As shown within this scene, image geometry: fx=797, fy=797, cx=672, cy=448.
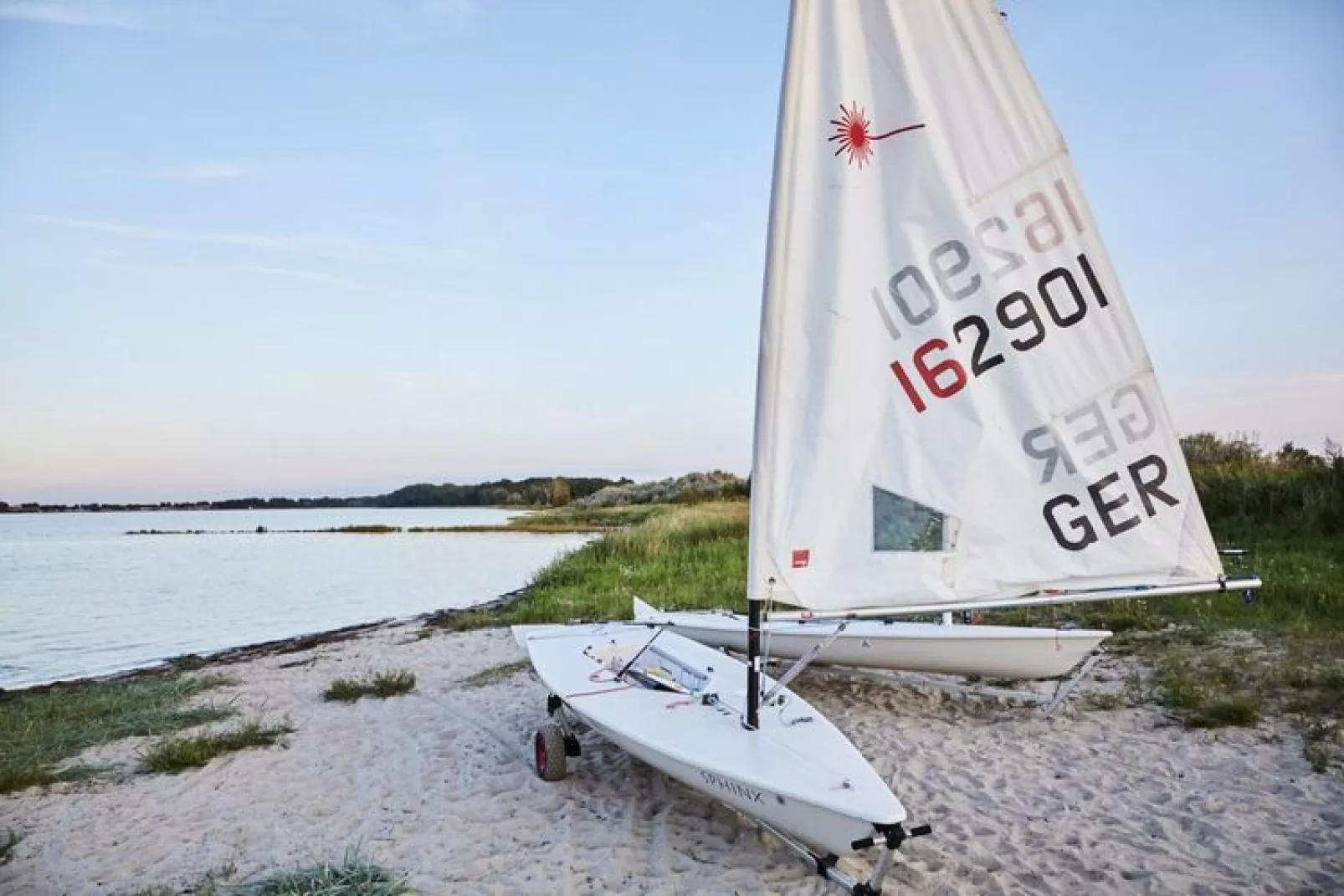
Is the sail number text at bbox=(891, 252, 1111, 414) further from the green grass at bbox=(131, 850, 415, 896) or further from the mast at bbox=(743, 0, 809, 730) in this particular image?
the green grass at bbox=(131, 850, 415, 896)

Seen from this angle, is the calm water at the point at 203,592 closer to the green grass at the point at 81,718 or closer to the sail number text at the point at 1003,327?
the green grass at the point at 81,718

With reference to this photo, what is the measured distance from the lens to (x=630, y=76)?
32.8ft

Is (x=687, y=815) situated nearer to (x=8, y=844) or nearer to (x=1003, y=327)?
(x=1003, y=327)

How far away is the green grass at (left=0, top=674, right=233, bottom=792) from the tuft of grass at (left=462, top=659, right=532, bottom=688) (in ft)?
7.41

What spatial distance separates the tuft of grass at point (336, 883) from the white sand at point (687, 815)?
0.17 meters

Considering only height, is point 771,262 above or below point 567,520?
above

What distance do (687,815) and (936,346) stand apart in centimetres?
297

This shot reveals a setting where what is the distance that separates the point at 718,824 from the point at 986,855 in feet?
4.61

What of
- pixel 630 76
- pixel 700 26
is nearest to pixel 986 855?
pixel 700 26

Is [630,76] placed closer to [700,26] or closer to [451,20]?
[700,26]

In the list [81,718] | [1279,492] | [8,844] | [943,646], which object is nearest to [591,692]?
[943,646]

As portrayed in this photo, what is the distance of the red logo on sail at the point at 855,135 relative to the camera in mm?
3906

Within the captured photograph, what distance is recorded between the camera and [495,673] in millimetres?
8562

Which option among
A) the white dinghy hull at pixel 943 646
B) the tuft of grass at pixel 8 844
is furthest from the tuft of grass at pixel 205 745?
the white dinghy hull at pixel 943 646
